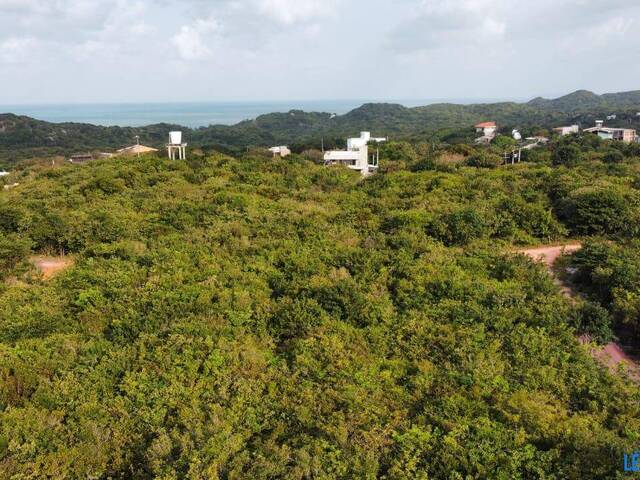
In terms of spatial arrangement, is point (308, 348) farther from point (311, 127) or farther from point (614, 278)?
point (311, 127)

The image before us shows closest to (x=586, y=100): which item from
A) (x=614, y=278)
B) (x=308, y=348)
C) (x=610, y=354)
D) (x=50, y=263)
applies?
(x=614, y=278)

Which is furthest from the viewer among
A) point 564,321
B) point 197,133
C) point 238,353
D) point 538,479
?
point 197,133

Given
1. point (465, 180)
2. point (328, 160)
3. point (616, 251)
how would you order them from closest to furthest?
point (616, 251)
point (465, 180)
point (328, 160)

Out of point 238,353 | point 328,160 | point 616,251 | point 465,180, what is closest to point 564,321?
point 616,251

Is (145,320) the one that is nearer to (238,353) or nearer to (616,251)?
(238,353)

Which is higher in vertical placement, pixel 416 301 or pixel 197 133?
pixel 197 133

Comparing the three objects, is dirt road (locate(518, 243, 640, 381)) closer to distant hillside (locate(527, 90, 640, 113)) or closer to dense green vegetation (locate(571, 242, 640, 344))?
dense green vegetation (locate(571, 242, 640, 344))
